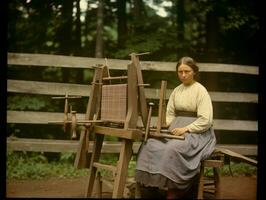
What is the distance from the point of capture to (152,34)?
5918mm

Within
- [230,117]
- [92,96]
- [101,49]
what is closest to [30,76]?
[101,49]

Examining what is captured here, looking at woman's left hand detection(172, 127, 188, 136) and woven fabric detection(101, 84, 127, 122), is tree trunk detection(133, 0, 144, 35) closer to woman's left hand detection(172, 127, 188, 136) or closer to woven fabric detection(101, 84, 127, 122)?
woven fabric detection(101, 84, 127, 122)

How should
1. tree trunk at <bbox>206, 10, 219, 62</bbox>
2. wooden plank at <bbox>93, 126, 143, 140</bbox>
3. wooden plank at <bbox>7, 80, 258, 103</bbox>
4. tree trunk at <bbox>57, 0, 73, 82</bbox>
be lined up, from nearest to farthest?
wooden plank at <bbox>93, 126, 143, 140</bbox>
wooden plank at <bbox>7, 80, 258, 103</bbox>
tree trunk at <bbox>57, 0, 73, 82</bbox>
tree trunk at <bbox>206, 10, 219, 62</bbox>

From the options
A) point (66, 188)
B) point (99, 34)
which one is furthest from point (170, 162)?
point (99, 34)

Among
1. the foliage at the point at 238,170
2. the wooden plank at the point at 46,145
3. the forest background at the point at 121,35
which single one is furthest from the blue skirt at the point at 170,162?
the forest background at the point at 121,35

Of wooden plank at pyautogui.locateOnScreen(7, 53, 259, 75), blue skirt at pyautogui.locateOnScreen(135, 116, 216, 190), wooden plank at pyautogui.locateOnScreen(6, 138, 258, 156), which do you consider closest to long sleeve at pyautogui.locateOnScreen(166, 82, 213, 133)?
blue skirt at pyautogui.locateOnScreen(135, 116, 216, 190)

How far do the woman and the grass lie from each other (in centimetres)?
163

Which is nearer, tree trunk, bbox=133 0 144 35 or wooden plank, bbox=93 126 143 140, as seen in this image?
wooden plank, bbox=93 126 143 140

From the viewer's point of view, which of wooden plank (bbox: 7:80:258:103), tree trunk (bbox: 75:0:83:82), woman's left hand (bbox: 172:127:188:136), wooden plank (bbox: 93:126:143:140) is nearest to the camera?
wooden plank (bbox: 93:126:143:140)

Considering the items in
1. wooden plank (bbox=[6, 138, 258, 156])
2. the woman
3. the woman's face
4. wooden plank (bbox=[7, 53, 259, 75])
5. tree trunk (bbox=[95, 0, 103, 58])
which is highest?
tree trunk (bbox=[95, 0, 103, 58])

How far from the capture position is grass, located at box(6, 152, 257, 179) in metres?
4.89

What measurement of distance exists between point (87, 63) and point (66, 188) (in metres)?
1.74

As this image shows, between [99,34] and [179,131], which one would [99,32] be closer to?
[99,34]

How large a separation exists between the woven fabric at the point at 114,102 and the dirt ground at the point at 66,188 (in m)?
0.86
